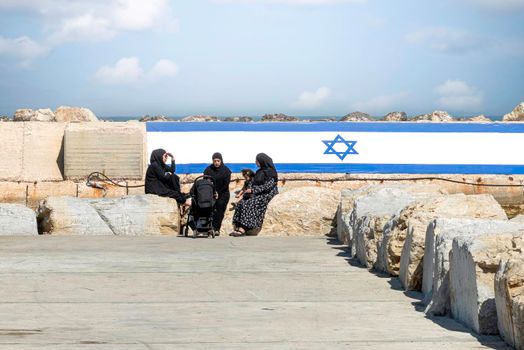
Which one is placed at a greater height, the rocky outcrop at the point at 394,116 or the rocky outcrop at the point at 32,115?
the rocky outcrop at the point at 394,116

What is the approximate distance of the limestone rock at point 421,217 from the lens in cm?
1045

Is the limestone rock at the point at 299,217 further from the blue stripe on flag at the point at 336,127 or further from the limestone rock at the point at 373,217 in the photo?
the blue stripe on flag at the point at 336,127

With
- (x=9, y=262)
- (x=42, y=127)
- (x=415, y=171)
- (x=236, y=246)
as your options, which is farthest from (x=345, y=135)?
(x=9, y=262)

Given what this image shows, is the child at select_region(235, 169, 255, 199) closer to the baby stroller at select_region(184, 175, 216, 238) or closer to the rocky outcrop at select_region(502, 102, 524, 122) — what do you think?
the baby stroller at select_region(184, 175, 216, 238)

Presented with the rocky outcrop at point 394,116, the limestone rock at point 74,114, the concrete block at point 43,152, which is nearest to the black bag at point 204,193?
the concrete block at point 43,152

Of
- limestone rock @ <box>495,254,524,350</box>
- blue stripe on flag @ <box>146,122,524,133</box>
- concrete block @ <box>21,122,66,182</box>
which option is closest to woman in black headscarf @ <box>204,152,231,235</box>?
blue stripe on flag @ <box>146,122,524,133</box>

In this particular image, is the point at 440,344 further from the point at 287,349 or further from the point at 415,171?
the point at 415,171

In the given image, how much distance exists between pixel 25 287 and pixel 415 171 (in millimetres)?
12877

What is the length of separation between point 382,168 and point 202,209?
240 inches

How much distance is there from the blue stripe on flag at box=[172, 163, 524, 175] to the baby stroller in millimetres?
4455

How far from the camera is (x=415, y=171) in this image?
2255cm

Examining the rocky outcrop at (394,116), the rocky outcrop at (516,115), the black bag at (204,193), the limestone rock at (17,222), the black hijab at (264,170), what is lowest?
the limestone rock at (17,222)

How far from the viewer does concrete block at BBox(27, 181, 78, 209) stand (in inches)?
863

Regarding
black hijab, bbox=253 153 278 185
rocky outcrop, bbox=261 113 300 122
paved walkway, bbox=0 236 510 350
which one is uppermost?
rocky outcrop, bbox=261 113 300 122
